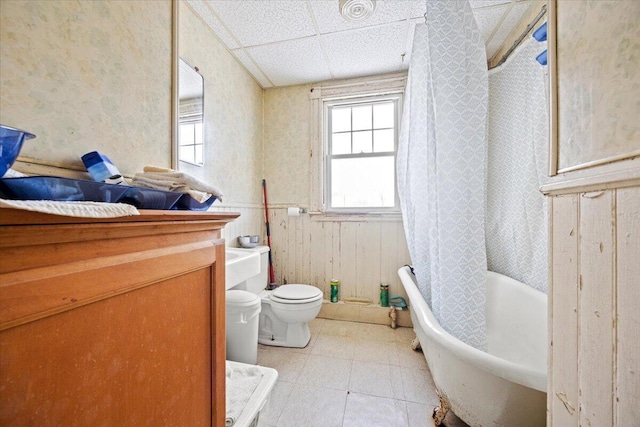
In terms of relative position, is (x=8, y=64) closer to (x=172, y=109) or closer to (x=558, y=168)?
(x=172, y=109)

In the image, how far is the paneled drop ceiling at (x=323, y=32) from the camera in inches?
60.7

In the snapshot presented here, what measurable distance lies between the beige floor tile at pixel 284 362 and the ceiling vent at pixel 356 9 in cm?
230

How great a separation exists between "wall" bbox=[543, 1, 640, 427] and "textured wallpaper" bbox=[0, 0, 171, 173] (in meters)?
1.36

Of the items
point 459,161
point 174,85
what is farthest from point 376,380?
point 174,85

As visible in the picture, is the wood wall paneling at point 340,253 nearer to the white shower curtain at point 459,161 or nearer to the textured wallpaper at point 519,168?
the textured wallpaper at point 519,168

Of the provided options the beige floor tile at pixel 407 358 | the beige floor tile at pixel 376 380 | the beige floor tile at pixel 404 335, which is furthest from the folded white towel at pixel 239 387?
the beige floor tile at pixel 404 335

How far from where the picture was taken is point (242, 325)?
1.52 metres

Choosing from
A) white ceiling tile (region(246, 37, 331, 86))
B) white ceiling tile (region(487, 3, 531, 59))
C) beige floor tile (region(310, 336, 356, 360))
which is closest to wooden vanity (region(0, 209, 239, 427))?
beige floor tile (region(310, 336, 356, 360))

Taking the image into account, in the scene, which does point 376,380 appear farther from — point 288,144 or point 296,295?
point 288,144

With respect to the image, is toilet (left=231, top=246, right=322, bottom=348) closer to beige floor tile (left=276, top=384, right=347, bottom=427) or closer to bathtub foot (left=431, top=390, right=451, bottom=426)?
beige floor tile (left=276, top=384, right=347, bottom=427)

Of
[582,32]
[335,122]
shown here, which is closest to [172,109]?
[582,32]

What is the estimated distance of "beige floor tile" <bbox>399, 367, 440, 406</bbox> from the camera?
1352 millimetres

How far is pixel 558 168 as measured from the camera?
24.4 inches

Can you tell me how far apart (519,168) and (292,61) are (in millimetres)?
1893
